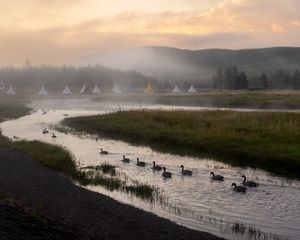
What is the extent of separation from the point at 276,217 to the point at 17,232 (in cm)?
1001

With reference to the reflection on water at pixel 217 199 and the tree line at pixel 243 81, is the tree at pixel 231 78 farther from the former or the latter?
the reflection on water at pixel 217 199

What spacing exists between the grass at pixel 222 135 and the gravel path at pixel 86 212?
1154 centimetres

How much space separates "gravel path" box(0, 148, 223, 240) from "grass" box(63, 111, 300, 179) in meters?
11.5

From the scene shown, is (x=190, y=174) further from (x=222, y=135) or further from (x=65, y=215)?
(x=65, y=215)

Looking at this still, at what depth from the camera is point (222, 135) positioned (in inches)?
1459

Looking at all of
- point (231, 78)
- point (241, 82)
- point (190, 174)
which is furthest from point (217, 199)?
point (231, 78)

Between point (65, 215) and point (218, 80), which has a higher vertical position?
point (218, 80)

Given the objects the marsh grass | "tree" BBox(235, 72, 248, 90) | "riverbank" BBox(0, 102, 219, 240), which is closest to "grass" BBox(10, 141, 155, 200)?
the marsh grass

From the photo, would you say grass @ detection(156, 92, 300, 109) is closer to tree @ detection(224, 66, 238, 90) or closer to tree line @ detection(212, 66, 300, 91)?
tree @ detection(224, 66, 238, 90)

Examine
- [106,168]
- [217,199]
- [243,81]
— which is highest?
[243,81]

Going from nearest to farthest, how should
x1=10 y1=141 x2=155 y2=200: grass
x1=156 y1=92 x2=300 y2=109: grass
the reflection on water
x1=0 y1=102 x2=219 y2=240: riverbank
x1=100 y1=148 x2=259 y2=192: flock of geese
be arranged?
x1=0 y1=102 x2=219 y2=240: riverbank, the reflection on water, x1=100 y1=148 x2=259 y2=192: flock of geese, x1=10 y1=141 x2=155 y2=200: grass, x1=156 y1=92 x2=300 y2=109: grass

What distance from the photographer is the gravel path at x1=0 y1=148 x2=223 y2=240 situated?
14.6m

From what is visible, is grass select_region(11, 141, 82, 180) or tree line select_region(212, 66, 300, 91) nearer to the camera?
grass select_region(11, 141, 82, 180)

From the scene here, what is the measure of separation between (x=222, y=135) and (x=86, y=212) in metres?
21.9
